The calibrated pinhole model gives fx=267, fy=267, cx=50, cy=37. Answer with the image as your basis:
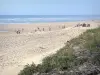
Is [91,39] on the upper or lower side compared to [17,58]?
upper

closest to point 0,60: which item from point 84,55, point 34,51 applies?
point 34,51

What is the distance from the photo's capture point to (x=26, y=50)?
1670 cm

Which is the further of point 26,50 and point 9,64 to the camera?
point 26,50

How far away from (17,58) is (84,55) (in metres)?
8.11

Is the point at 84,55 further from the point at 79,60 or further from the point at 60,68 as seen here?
the point at 60,68

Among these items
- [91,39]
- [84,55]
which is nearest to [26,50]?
[91,39]

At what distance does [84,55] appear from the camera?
7.06 m

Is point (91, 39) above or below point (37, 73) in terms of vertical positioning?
above

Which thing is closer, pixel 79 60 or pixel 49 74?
pixel 49 74

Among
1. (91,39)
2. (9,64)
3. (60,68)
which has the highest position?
(91,39)

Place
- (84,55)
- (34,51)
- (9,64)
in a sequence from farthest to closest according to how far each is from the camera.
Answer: (34,51) → (9,64) → (84,55)

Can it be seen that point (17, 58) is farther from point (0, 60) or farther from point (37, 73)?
point (37, 73)

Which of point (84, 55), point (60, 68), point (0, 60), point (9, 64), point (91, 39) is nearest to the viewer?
point (60, 68)

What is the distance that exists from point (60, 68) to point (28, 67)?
A: 110cm
